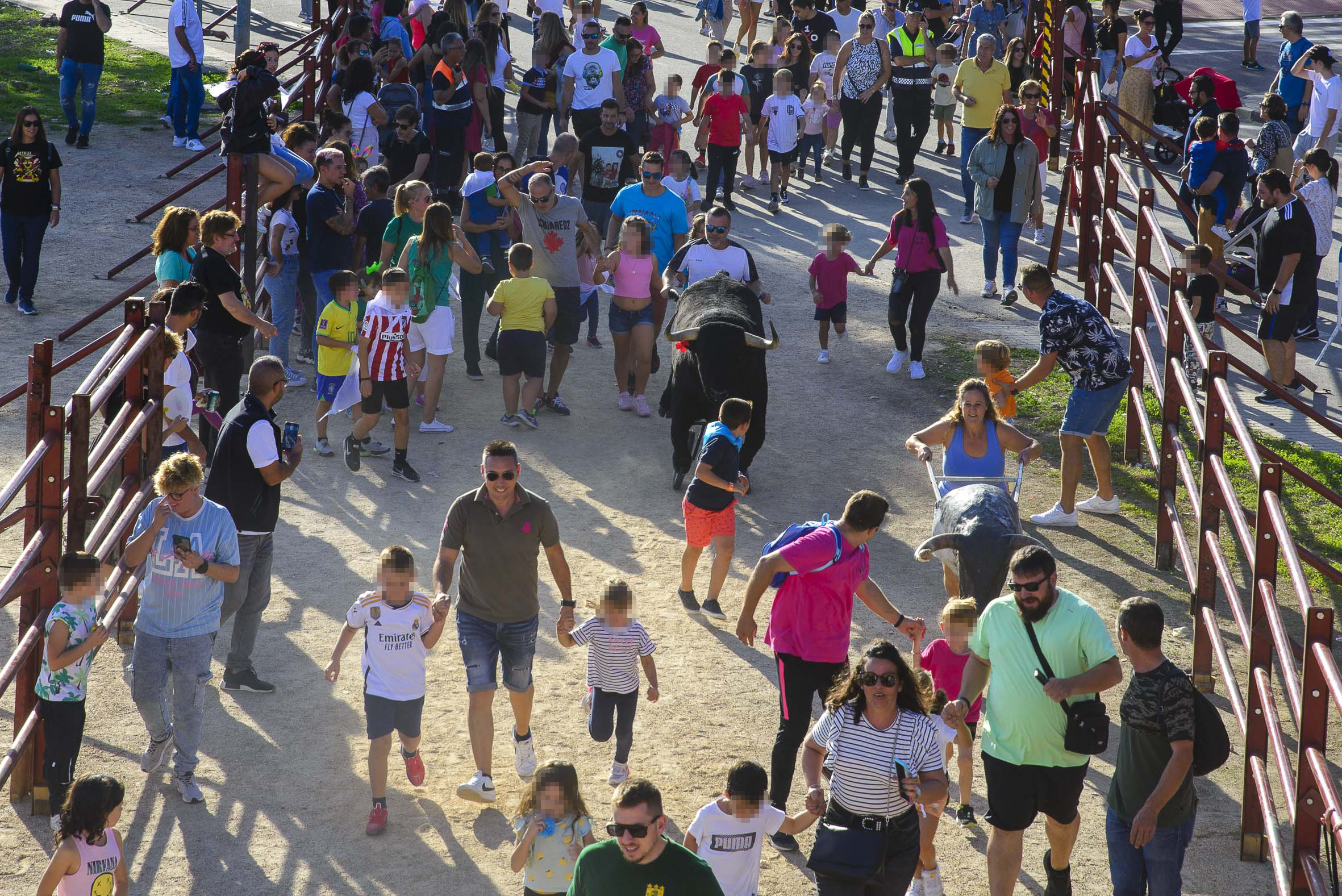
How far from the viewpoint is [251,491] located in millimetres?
7367

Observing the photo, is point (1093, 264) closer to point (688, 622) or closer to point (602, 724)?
point (688, 622)

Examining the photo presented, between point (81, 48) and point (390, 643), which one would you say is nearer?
point (390, 643)

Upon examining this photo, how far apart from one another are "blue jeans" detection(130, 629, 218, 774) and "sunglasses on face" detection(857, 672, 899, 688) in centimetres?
321

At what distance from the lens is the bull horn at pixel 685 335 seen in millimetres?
10219

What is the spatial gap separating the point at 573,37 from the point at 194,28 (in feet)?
15.6

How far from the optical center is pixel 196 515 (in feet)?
21.6

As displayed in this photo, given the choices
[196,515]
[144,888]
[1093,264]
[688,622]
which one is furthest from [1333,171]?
[144,888]

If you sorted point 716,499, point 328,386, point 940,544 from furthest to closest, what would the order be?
point 328,386
point 716,499
point 940,544

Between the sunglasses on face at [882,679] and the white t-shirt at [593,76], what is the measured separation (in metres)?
11.5

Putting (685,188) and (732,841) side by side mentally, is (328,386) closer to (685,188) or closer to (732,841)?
(685,188)

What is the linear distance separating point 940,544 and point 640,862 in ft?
11.9

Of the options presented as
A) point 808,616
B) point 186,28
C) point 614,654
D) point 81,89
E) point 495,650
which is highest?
point 186,28

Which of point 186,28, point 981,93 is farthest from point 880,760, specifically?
point 186,28

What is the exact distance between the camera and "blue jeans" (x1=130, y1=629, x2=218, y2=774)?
258 inches
